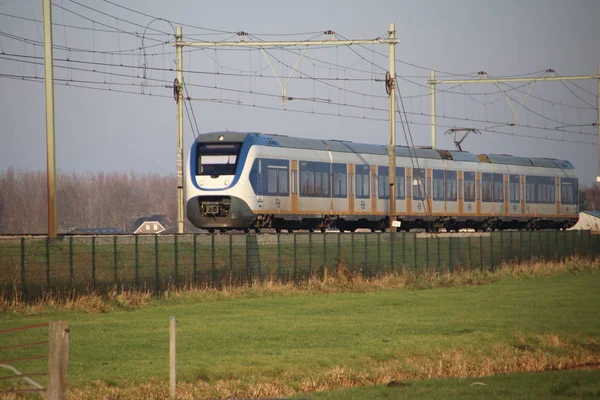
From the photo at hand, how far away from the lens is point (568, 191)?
69.4 m

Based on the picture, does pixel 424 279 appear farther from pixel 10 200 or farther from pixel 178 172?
pixel 10 200

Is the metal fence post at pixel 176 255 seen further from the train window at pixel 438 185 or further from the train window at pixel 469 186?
the train window at pixel 469 186

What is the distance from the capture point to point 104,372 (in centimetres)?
2019

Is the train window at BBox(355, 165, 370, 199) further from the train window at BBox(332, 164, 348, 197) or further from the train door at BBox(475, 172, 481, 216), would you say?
the train door at BBox(475, 172, 481, 216)

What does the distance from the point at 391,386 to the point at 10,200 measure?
413 feet

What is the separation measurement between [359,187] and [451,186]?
31.7 ft

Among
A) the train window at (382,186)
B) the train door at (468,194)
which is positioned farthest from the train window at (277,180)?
the train door at (468,194)

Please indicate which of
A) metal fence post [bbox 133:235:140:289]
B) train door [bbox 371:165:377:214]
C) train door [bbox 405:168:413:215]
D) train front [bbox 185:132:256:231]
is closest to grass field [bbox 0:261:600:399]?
metal fence post [bbox 133:235:140:289]

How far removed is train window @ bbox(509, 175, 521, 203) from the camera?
63.2 metres

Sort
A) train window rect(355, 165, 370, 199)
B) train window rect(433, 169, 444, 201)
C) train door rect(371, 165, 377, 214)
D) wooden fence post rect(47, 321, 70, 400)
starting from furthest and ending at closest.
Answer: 1. train window rect(433, 169, 444, 201)
2. train door rect(371, 165, 377, 214)
3. train window rect(355, 165, 370, 199)
4. wooden fence post rect(47, 321, 70, 400)

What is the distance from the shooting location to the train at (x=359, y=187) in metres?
42.6

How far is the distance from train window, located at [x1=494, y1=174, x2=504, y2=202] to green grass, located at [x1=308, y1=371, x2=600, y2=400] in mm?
41450

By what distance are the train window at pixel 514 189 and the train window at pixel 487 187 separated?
2.04 metres

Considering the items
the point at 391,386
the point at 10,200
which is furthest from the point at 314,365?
the point at 10,200
